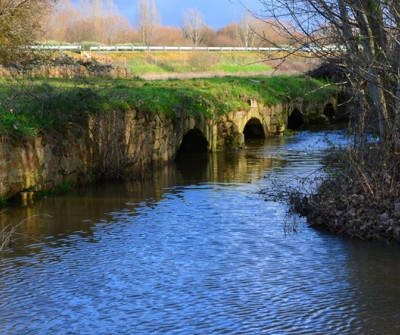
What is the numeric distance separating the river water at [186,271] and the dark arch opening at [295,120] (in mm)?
14915

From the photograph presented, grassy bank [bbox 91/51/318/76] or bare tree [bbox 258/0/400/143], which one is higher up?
grassy bank [bbox 91/51/318/76]

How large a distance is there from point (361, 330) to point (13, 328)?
11.0 ft

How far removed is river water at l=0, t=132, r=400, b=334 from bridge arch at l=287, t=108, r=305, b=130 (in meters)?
14.9

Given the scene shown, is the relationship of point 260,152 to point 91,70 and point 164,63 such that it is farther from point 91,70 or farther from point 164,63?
point 164,63

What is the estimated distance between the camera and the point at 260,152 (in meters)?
20.7

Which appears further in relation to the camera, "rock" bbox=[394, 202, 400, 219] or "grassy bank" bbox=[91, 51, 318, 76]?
"grassy bank" bbox=[91, 51, 318, 76]

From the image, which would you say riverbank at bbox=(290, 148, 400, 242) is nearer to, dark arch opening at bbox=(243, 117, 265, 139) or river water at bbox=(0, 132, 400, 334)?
river water at bbox=(0, 132, 400, 334)

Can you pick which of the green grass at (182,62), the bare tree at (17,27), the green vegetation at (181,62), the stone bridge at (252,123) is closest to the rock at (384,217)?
the stone bridge at (252,123)

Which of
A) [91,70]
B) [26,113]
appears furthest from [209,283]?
[91,70]

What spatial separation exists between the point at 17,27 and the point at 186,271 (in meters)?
18.9

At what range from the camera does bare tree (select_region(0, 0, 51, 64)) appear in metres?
25.8

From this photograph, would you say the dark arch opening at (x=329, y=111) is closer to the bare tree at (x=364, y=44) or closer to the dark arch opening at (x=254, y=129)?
the dark arch opening at (x=254, y=129)

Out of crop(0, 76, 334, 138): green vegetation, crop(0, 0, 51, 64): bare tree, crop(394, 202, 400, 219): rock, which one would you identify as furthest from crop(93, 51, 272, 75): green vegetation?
crop(394, 202, 400, 219): rock

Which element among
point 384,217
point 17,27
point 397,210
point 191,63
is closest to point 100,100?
point 384,217
